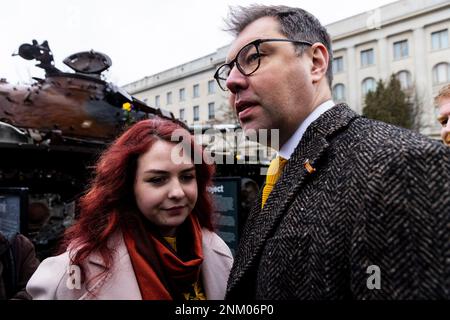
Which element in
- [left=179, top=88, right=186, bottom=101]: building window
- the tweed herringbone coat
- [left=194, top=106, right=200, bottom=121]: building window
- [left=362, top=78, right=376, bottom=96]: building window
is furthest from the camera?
[left=179, top=88, right=186, bottom=101]: building window

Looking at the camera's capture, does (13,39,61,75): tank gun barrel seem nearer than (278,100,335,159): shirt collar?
No

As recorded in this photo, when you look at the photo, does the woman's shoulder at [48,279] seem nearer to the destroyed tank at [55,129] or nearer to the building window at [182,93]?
the destroyed tank at [55,129]

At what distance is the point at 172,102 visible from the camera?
4294 cm

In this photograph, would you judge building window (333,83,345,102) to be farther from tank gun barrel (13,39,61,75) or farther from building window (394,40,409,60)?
tank gun barrel (13,39,61,75)

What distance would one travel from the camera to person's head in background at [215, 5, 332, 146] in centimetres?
159

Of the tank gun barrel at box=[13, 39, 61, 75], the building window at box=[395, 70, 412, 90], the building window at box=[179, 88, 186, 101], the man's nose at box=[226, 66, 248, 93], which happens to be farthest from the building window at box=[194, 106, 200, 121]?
the man's nose at box=[226, 66, 248, 93]

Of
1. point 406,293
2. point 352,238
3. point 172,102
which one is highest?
point 172,102

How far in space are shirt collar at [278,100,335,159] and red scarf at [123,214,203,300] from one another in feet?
2.48

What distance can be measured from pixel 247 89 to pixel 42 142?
6388 mm

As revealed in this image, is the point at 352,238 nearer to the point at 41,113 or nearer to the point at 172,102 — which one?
the point at 41,113

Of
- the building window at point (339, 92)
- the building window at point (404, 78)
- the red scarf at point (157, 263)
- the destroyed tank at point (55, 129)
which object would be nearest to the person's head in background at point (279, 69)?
the red scarf at point (157, 263)

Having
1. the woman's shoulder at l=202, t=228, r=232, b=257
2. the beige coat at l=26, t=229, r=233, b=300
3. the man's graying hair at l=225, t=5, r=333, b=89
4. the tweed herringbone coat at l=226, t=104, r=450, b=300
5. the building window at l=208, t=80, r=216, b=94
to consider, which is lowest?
the beige coat at l=26, t=229, r=233, b=300
